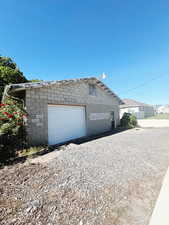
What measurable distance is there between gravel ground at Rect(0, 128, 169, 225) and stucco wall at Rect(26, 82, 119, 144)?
2450mm

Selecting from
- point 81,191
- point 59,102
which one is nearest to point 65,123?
point 59,102

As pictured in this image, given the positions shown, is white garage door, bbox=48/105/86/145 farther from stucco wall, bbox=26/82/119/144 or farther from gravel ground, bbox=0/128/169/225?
gravel ground, bbox=0/128/169/225

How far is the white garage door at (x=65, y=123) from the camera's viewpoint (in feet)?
22.5

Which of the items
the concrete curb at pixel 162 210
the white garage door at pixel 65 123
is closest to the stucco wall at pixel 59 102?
the white garage door at pixel 65 123

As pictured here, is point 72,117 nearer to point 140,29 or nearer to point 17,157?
point 17,157

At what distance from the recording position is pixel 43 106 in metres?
6.43

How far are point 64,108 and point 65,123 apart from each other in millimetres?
1039

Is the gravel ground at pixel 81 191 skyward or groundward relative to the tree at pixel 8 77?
groundward

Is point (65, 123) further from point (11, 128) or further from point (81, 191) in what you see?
point (81, 191)

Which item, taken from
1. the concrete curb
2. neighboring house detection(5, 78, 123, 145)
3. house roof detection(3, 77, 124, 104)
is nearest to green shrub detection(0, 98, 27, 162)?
neighboring house detection(5, 78, 123, 145)

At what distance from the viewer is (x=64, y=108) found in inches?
306

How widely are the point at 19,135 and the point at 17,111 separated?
3.80 ft

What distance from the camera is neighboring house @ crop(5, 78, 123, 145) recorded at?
596cm

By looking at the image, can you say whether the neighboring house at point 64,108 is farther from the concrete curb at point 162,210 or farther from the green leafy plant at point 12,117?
the concrete curb at point 162,210
